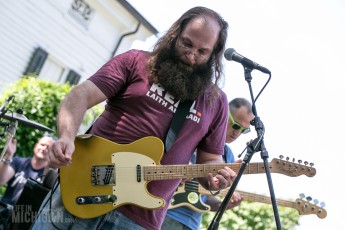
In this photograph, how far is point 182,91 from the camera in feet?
8.64

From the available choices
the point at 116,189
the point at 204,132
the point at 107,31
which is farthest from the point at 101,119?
the point at 107,31

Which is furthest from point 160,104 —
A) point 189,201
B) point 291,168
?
point 189,201

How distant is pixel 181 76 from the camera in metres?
2.68

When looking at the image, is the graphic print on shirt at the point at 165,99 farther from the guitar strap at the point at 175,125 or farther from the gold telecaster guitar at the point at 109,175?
the gold telecaster guitar at the point at 109,175

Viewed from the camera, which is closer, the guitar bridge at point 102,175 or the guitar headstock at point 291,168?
the guitar bridge at point 102,175

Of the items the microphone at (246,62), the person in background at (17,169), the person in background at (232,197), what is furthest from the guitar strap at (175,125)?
the person in background at (17,169)

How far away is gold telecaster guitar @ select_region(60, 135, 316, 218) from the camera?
235cm

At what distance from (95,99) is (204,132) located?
729 millimetres

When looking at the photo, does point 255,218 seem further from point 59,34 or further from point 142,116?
point 59,34

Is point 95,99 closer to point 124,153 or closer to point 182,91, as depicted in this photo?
point 124,153

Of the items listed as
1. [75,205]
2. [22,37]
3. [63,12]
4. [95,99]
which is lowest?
[75,205]

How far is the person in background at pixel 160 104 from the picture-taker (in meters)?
2.35

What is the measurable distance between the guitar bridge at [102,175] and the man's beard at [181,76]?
64 cm

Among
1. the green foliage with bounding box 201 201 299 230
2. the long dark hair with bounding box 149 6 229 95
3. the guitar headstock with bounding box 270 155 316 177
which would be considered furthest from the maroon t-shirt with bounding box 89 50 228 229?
the green foliage with bounding box 201 201 299 230
